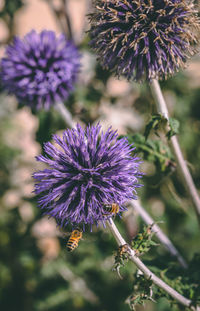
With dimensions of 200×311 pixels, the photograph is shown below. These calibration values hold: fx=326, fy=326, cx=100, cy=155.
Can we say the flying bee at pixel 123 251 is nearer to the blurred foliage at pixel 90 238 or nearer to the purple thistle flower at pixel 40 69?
the blurred foliage at pixel 90 238

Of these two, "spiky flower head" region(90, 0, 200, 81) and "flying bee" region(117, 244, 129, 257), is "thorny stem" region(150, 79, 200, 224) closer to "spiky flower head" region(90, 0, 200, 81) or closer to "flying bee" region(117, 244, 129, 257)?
"spiky flower head" region(90, 0, 200, 81)

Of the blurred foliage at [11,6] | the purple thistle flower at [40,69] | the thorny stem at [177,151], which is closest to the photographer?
the thorny stem at [177,151]

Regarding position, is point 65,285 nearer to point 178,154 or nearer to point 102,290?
point 102,290

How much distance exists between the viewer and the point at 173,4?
1.52m

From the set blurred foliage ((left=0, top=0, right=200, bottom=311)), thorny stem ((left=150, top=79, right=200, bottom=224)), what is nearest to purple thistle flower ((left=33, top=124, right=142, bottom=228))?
thorny stem ((left=150, top=79, right=200, bottom=224))

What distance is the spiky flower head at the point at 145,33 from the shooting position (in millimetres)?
1530

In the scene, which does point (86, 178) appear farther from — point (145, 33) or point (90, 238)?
point (90, 238)

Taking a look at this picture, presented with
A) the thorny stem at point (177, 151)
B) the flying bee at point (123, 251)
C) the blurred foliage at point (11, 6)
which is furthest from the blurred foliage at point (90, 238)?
the flying bee at point (123, 251)

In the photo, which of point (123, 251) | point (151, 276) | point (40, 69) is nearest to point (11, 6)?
point (40, 69)

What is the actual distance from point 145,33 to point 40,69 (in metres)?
1.02

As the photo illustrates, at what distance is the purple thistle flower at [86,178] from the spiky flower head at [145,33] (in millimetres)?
414

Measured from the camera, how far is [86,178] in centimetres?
147

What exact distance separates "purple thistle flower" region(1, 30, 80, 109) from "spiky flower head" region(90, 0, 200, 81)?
0.71 meters

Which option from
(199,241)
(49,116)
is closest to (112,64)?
(49,116)
